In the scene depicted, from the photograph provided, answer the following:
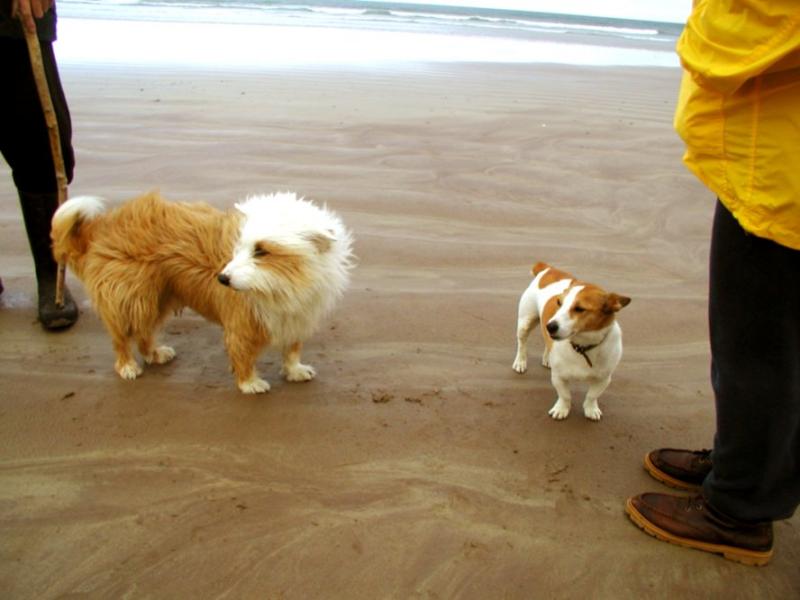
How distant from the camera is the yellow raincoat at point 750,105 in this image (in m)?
1.48

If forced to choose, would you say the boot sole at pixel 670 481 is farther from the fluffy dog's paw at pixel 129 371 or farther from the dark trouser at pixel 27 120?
the dark trouser at pixel 27 120

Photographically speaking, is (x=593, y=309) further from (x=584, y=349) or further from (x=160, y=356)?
(x=160, y=356)

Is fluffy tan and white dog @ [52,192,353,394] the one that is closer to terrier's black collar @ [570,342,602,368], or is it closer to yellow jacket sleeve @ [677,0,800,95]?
terrier's black collar @ [570,342,602,368]

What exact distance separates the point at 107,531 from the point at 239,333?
101 cm

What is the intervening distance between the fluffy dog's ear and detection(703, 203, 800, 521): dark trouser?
5.12ft

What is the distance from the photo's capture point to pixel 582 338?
2656 millimetres

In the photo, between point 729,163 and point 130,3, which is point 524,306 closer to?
point 729,163

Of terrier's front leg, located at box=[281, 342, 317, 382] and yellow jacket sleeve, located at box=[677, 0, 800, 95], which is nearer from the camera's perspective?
yellow jacket sleeve, located at box=[677, 0, 800, 95]

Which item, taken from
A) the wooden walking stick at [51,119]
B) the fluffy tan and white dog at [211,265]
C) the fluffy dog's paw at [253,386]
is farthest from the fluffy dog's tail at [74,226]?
the fluffy dog's paw at [253,386]

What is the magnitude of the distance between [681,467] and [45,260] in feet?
10.9

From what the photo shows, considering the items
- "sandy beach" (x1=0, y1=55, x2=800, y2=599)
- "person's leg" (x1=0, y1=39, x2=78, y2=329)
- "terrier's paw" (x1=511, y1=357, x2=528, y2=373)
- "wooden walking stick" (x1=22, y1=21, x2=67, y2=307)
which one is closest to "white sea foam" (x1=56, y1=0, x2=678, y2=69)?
"sandy beach" (x1=0, y1=55, x2=800, y2=599)

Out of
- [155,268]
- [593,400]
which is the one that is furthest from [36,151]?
[593,400]

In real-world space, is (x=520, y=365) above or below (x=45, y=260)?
below

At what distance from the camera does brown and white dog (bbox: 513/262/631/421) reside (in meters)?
2.59
